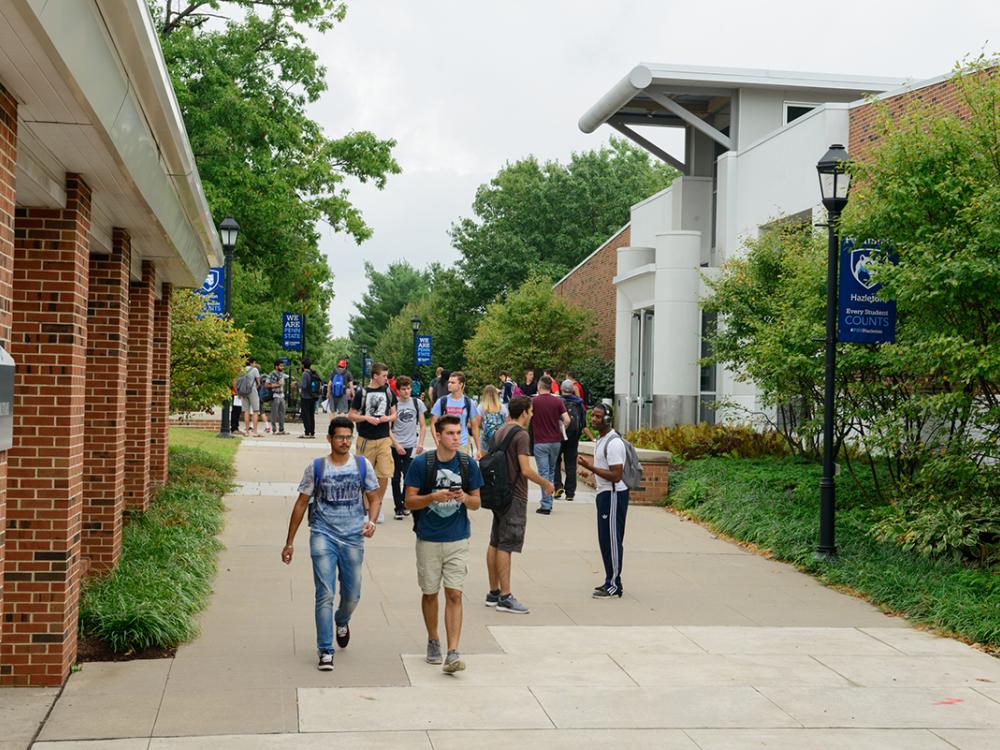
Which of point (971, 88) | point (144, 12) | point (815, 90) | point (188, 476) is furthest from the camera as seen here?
point (815, 90)

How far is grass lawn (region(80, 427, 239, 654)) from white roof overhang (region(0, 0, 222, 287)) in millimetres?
2776

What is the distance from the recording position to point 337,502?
8.15 metres

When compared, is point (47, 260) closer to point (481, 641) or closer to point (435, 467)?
point (435, 467)

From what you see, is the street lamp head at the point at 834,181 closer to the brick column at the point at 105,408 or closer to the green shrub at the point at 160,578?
the brick column at the point at 105,408

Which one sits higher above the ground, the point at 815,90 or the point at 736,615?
the point at 815,90

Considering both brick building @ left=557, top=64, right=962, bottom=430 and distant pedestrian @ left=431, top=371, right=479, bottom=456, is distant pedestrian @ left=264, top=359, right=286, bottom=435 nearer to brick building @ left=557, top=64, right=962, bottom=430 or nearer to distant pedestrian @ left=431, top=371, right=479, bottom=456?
brick building @ left=557, top=64, right=962, bottom=430

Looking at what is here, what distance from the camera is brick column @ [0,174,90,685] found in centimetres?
732

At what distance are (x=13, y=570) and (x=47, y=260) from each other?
1.92m

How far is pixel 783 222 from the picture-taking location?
75.2ft

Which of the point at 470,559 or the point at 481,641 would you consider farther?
the point at 470,559

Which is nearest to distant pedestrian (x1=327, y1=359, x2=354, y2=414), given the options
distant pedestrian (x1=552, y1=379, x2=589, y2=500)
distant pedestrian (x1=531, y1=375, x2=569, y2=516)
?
distant pedestrian (x1=552, y1=379, x2=589, y2=500)

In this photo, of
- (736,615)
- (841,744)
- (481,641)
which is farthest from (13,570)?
(736,615)

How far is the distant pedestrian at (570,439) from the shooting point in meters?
17.8

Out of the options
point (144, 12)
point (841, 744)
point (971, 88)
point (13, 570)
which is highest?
point (971, 88)
